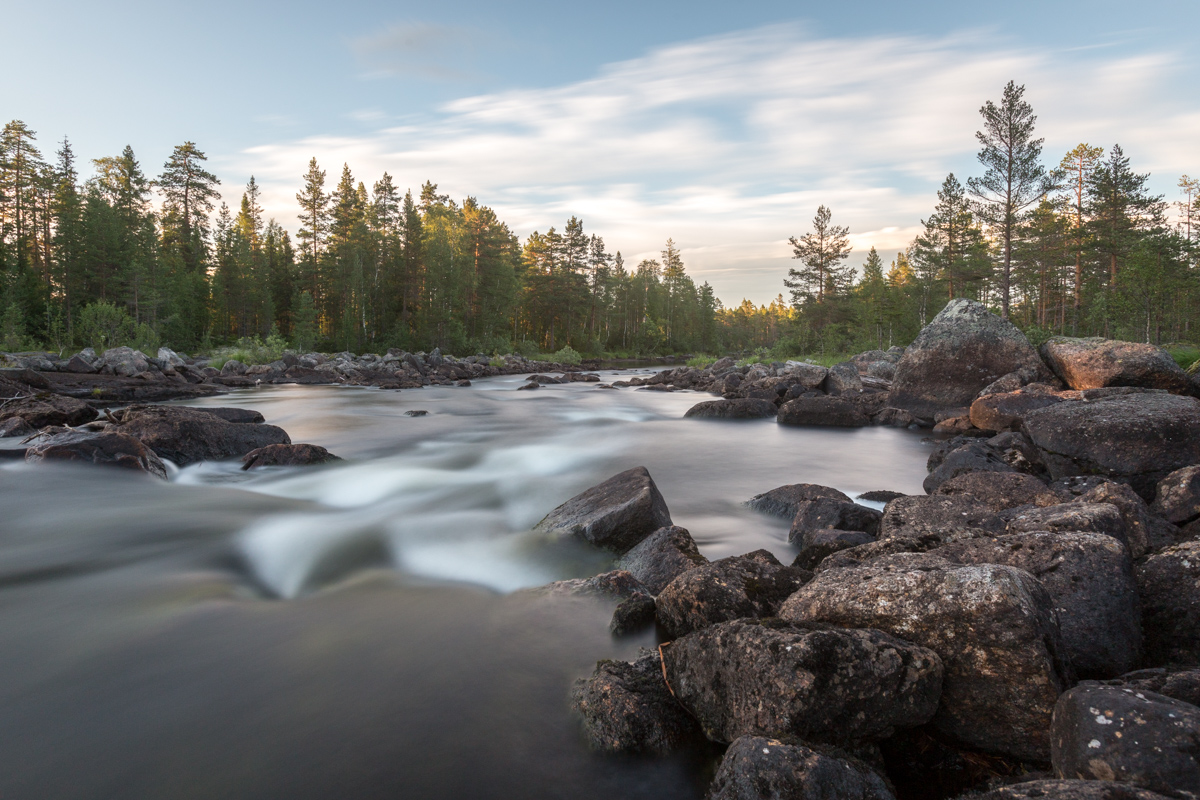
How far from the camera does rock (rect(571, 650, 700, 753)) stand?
3.00m

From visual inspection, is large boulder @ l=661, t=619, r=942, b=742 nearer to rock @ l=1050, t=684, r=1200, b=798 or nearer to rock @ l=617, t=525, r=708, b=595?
rock @ l=1050, t=684, r=1200, b=798

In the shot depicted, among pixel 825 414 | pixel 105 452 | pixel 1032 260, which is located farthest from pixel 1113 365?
pixel 1032 260

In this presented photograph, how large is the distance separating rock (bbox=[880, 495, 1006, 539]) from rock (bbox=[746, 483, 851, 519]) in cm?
148

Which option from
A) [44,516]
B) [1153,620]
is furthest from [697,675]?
[44,516]

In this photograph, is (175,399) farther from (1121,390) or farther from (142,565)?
(1121,390)

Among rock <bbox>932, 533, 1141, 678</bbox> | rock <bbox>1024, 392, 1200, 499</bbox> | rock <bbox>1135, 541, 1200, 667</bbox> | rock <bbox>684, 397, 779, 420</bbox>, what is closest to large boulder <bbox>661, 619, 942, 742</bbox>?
rock <bbox>932, 533, 1141, 678</bbox>

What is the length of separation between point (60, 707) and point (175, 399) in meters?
21.1

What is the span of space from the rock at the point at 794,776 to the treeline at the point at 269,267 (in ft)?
125

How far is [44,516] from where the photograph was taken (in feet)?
21.9

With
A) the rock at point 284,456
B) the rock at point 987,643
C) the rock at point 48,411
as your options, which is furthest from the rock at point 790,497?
the rock at point 48,411

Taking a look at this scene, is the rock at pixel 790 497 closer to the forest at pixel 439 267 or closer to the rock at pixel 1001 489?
the rock at pixel 1001 489

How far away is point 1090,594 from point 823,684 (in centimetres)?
173

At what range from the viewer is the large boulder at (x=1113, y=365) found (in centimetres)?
1169

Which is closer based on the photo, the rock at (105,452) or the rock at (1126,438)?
the rock at (1126,438)
